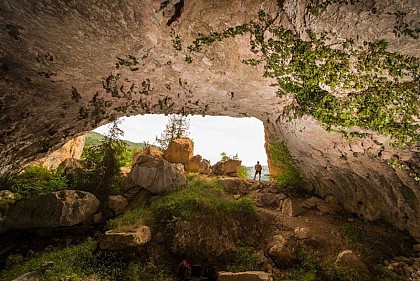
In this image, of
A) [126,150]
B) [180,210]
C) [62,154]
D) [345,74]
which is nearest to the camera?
[345,74]

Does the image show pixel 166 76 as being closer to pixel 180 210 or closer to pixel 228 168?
pixel 180 210

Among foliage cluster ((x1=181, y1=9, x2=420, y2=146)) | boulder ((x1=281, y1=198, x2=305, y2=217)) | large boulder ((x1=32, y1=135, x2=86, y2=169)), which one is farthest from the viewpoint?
large boulder ((x1=32, y1=135, x2=86, y2=169))

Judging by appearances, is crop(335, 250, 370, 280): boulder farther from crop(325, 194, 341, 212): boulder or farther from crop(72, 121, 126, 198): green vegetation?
crop(72, 121, 126, 198): green vegetation

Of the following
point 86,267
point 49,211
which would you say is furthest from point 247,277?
point 49,211

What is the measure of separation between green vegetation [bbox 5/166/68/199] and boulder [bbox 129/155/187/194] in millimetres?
3621

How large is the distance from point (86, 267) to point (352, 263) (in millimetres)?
8850

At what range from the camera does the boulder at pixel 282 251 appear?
25.4 feet

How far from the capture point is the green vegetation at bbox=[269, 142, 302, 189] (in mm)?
12445

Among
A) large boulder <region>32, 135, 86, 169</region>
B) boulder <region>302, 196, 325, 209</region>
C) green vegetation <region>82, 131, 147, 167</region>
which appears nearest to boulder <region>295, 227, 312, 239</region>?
boulder <region>302, 196, 325, 209</region>

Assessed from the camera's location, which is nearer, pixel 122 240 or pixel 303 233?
pixel 122 240

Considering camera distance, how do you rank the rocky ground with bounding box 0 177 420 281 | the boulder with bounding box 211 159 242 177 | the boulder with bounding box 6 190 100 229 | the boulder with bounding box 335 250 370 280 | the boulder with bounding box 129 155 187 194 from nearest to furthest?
the boulder with bounding box 335 250 370 280, the rocky ground with bounding box 0 177 420 281, the boulder with bounding box 6 190 100 229, the boulder with bounding box 129 155 187 194, the boulder with bounding box 211 159 242 177

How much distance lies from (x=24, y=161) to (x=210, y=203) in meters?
8.19

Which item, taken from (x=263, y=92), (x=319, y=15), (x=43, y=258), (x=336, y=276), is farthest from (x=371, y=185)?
(x=43, y=258)

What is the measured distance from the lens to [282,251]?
790 centimetres
